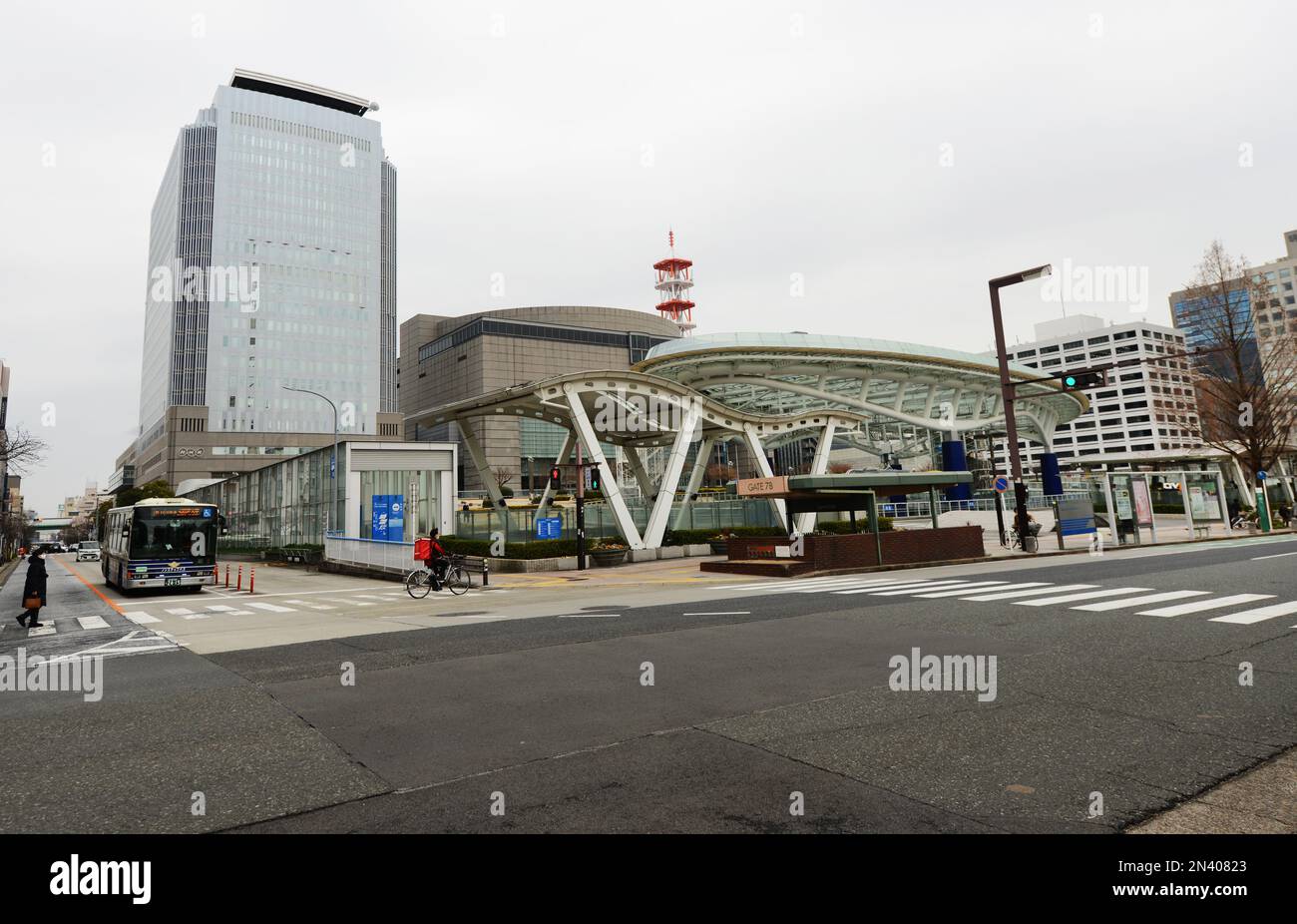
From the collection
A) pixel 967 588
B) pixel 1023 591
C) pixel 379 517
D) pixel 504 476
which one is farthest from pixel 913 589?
pixel 504 476

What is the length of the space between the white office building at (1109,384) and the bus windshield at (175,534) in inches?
4728

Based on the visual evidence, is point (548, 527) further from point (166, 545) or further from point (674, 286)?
point (674, 286)

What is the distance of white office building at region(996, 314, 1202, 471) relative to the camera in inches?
5022

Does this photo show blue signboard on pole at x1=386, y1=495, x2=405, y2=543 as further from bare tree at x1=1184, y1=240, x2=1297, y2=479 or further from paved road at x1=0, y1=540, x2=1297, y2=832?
bare tree at x1=1184, y1=240, x2=1297, y2=479

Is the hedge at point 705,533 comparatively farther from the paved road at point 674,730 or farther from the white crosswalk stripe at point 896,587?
the paved road at point 674,730

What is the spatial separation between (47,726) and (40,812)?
2.64m

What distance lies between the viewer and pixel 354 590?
73.2 ft

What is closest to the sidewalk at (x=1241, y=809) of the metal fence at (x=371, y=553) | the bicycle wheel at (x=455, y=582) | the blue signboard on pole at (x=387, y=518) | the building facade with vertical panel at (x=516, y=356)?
the bicycle wheel at (x=455, y=582)

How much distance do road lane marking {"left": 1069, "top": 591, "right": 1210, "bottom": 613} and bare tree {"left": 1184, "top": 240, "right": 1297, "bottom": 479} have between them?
29.2m

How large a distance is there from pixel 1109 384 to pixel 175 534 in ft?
480

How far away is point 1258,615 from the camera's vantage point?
1041cm

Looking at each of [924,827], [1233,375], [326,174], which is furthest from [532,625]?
[326,174]

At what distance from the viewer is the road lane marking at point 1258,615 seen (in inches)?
393

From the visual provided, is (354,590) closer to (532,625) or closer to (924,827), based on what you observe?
(532,625)
